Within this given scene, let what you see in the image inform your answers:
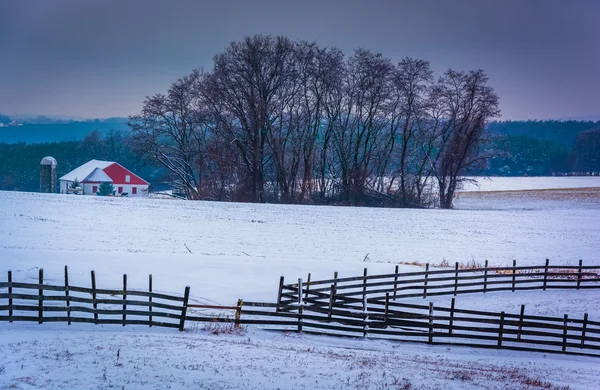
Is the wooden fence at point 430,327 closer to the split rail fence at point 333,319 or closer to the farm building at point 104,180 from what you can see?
the split rail fence at point 333,319

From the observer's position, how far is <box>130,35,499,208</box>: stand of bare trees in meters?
56.1

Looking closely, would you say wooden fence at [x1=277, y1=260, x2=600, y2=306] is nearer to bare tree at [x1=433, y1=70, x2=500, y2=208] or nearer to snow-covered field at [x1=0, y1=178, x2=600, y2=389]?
snow-covered field at [x1=0, y1=178, x2=600, y2=389]

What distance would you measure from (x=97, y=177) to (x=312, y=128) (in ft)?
134

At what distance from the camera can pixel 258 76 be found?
182ft

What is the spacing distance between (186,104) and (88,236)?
1138 inches

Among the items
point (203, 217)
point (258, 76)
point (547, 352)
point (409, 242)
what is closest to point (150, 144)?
point (258, 76)

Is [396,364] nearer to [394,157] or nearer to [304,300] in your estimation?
[304,300]

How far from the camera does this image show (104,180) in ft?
281

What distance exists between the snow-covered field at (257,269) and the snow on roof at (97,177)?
1264 inches

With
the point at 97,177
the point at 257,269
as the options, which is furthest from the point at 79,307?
the point at 97,177

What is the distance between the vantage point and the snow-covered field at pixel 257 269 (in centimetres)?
1189

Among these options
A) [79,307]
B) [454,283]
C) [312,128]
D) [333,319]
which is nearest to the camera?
[79,307]

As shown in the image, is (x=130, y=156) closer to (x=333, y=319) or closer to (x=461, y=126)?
(x=461, y=126)

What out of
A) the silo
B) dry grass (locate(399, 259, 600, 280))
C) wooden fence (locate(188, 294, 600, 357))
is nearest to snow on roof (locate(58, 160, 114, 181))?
the silo
